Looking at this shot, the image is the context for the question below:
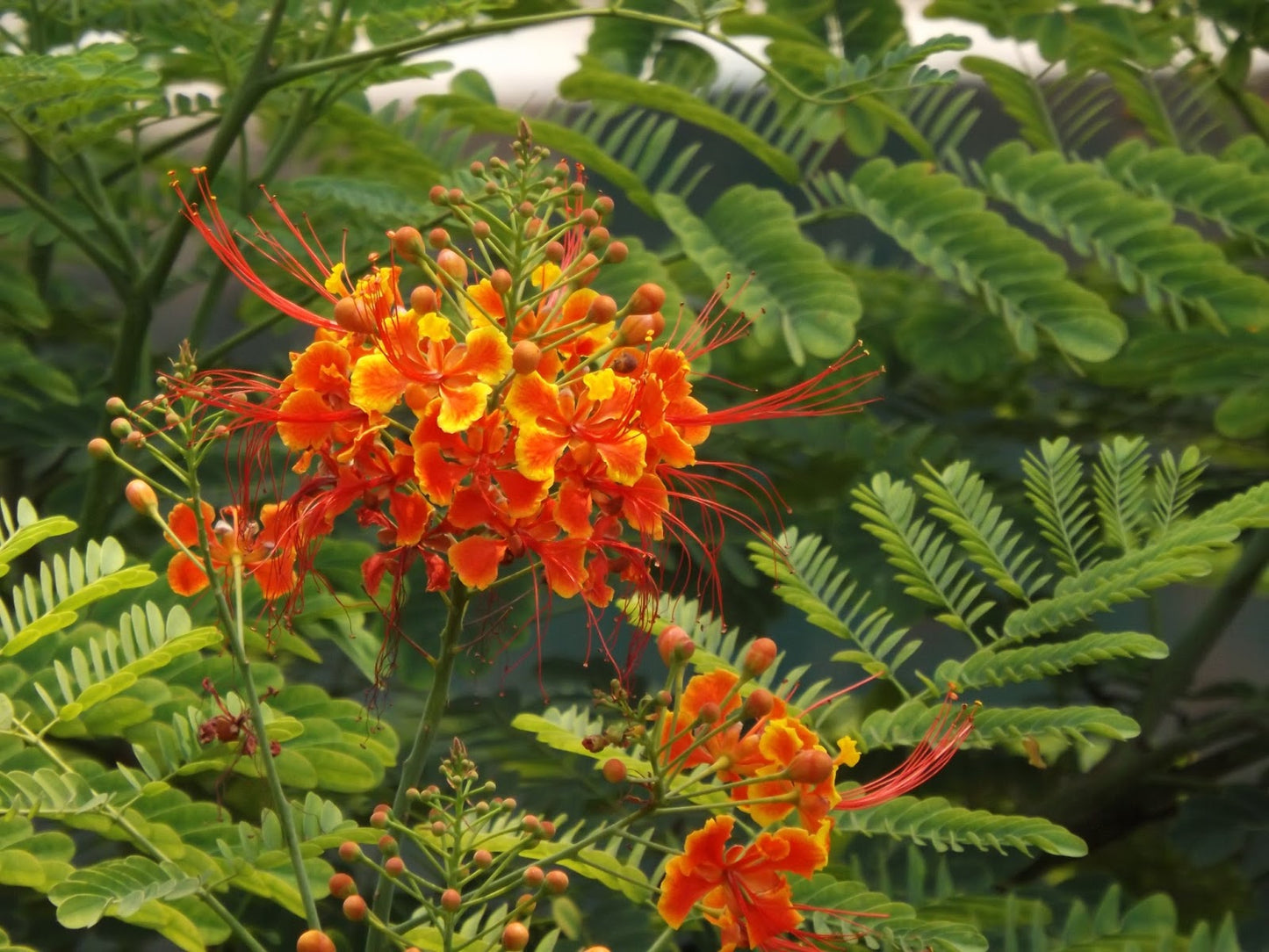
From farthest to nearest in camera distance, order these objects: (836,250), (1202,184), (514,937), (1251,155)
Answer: (836,250)
(1251,155)
(1202,184)
(514,937)

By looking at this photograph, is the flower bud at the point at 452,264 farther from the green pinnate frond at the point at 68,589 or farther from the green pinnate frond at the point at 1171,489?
the green pinnate frond at the point at 1171,489

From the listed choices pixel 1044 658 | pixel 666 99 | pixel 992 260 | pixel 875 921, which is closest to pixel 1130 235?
pixel 992 260

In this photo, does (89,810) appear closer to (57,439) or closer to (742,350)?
(57,439)

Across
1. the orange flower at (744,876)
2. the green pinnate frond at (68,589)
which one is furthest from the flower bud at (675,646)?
the green pinnate frond at (68,589)

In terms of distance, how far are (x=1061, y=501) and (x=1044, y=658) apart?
26 centimetres

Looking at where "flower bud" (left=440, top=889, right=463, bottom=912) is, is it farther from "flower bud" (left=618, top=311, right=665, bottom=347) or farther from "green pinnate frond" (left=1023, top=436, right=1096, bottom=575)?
"green pinnate frond" (left=1023, top=436, right=1096, bottom=575)

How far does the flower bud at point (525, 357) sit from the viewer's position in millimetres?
816

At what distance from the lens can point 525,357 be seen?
0.82m

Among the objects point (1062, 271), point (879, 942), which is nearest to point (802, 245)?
point (1062, 271)

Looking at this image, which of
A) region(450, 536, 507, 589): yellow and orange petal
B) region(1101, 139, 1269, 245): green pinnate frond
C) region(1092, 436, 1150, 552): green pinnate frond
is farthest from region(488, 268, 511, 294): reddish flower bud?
region(1101, 139, 1269, 245): green pinnate frond

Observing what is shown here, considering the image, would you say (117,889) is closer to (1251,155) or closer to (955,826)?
(955,826)

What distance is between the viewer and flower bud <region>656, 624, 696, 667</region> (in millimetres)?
819

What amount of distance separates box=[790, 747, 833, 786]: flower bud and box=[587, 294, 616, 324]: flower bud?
0.29 meters

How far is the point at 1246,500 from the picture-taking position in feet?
3.92
